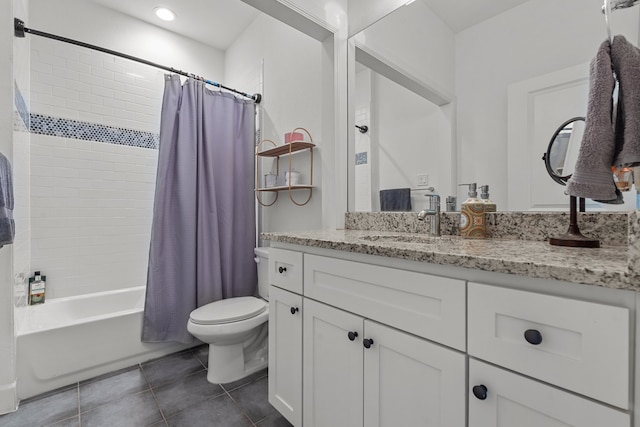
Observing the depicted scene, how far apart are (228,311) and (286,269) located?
744 mm

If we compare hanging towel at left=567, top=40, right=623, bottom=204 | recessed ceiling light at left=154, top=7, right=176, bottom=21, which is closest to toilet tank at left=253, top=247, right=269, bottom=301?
hanging towel at left=567, top=40, right=623, bottom=204

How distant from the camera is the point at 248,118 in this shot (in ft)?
7.89

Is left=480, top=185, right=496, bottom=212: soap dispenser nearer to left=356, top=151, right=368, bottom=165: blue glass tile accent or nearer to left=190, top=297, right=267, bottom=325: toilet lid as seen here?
left=356, top=151, right=368, bottom=165: blue glass tile accent

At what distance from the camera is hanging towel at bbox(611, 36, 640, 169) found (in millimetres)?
633

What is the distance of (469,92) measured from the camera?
4.01 feet

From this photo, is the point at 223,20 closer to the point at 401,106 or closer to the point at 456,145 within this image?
the point at 401,106

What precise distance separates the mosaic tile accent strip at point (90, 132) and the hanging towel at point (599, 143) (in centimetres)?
288

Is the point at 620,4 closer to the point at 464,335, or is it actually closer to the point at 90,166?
the point at 464,335

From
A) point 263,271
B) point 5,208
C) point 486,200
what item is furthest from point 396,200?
point 5,208

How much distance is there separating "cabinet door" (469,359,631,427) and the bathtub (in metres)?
2.00

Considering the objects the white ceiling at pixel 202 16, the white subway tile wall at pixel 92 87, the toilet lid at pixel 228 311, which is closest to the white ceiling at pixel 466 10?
the white ceiling at pixel 202 16

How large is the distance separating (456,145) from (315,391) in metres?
1.15

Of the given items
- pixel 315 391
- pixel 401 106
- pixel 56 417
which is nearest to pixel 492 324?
pixel 315 391

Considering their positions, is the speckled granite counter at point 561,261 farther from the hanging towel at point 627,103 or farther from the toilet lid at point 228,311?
the toilet lid at point 228,311
